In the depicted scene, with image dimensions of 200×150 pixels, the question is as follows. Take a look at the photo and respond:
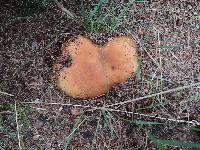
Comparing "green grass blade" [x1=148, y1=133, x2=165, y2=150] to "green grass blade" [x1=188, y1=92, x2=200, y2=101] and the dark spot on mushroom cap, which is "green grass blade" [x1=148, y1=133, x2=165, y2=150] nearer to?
"green grass blade" [x1=188, y1=92, x2=200, y2=101]

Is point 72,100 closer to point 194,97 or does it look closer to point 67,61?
point 67,61

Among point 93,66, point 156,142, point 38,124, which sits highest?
point 93,66

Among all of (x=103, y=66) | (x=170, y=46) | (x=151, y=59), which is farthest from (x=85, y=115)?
(x=170, y=46)

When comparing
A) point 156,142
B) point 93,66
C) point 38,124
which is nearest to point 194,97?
point 156,142

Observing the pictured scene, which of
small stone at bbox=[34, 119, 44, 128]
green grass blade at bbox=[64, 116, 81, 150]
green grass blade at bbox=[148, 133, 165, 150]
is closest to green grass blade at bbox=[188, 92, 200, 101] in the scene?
green grass blade at bbox=[148, 133, 165, 150]

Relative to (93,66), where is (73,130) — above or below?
below

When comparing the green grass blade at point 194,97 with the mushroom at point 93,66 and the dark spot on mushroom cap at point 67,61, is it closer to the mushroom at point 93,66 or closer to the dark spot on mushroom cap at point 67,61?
the mushroom at point 93,66

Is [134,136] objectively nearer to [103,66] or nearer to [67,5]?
[103,66]
